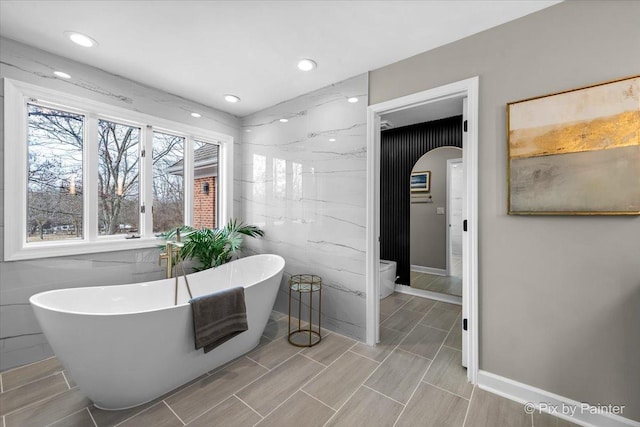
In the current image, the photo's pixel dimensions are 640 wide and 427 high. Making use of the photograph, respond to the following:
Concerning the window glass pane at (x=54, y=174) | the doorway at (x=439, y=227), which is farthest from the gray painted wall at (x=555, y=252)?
the window glass pane at (x=54, y=174)

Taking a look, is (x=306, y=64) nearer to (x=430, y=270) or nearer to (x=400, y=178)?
(x=400, y=178)

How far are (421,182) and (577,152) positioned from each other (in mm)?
2142

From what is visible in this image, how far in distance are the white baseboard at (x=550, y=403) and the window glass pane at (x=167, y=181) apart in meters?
3.25

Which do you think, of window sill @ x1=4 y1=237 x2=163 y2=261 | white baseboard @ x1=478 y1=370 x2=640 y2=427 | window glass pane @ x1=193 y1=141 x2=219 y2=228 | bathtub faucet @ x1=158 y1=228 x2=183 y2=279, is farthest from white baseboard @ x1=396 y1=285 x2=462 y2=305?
window sill @ x1=4 y1=237 x2=163 y2=261

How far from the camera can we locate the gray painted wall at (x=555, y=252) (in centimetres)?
143

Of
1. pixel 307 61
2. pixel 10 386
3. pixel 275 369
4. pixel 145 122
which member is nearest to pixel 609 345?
pixel 275 369

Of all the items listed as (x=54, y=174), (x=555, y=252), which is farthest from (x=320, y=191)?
(x=54, y=174)

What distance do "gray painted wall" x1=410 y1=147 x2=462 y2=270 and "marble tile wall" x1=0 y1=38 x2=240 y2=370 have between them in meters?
3.25

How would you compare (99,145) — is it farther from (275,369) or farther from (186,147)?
(275,369)

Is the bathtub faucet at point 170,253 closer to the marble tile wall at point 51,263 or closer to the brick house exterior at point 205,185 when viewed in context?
the marble tile wall at point 51,263

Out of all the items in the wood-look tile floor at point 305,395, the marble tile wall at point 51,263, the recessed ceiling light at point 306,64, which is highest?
the recessed ceiling light at point 306,64

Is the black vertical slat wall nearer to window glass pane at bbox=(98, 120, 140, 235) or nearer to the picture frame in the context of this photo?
the picture frame

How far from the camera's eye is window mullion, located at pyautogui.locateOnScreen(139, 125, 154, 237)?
2752 mm

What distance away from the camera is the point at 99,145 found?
8.18ft
